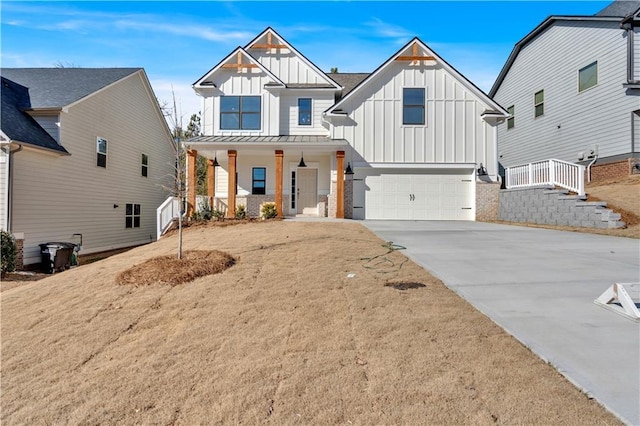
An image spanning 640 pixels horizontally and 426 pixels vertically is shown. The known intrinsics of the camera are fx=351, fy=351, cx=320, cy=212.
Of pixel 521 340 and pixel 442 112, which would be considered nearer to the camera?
pixel 521 340

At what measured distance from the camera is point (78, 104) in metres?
13.6

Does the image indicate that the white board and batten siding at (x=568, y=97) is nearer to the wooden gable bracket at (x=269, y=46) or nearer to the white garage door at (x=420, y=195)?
the white garage door at (x=420, y=195)

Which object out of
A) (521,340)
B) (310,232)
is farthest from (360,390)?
(310,232)

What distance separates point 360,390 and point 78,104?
15.6m

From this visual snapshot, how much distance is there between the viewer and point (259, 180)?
645 inches

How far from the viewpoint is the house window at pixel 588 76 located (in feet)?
51.7

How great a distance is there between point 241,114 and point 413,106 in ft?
25.2

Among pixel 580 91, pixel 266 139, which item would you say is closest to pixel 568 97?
pixel 580 91

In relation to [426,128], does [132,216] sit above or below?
below

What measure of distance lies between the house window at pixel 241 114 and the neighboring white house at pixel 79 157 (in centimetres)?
506

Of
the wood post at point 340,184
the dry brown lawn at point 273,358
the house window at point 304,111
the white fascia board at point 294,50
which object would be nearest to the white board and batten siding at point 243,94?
the house window at point 304,111

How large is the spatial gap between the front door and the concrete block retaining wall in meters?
8.10

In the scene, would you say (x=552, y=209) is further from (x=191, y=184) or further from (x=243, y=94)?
(x=243, y=94)

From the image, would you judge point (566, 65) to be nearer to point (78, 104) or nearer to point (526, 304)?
point (526, 304)
